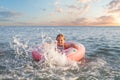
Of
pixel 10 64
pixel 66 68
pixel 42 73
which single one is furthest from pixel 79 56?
A: pixel 10 64

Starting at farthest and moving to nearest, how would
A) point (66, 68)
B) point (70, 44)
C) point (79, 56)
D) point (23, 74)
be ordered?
point (70, 44) → point (79, 56) → point (66, 68) → point (23, 74)

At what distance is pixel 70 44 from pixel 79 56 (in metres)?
1.19

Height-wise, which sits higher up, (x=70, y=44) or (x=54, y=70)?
(x=70, y=44)

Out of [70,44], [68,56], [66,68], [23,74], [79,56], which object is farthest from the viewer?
[70,44]

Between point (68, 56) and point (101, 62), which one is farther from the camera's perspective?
point (101, 62)

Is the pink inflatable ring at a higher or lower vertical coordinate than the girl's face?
lower

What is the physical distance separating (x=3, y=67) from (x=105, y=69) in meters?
5.53

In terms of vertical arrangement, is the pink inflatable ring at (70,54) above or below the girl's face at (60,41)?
below

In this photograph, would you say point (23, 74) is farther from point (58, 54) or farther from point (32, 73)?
point (58, 54)

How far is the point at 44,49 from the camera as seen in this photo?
12.0 meters

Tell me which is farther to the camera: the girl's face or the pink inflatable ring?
the girl's face

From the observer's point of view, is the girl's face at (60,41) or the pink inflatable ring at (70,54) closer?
the pink inflatable ring at (70,54)

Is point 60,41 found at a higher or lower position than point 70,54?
higher

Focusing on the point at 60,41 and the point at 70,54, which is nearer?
the point at 70,54
